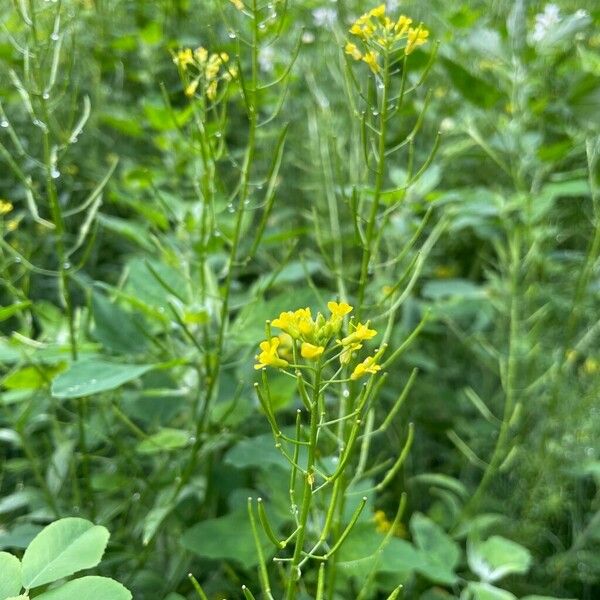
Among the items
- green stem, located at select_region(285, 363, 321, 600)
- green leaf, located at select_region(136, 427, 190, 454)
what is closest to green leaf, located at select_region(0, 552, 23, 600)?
green stem, located at select_region(285, 363, 321, 600)

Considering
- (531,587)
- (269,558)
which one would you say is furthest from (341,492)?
(531,587)

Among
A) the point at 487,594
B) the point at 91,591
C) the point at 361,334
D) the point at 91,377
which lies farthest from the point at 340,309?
the point at 487,594

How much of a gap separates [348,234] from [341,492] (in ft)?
2.63

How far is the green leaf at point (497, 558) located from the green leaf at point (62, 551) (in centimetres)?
57

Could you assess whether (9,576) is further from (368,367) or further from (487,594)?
(487,594)

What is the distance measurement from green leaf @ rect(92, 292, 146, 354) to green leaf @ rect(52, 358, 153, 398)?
0.06m

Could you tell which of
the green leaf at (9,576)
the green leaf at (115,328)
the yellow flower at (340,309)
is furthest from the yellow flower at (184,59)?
the green leaf at (9,576)

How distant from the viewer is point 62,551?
0.63 m

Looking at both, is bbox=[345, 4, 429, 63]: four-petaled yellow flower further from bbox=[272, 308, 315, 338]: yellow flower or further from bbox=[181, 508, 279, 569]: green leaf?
bbox=[181, 508, 279, 569]: green leaf

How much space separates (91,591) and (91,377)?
0.30 m

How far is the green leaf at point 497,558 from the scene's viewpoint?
0.98 m

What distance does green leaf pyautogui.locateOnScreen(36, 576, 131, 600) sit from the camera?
567 millimetres

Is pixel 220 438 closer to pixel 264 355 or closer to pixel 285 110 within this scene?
pixel 264 355

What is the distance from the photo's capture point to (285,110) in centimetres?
177
